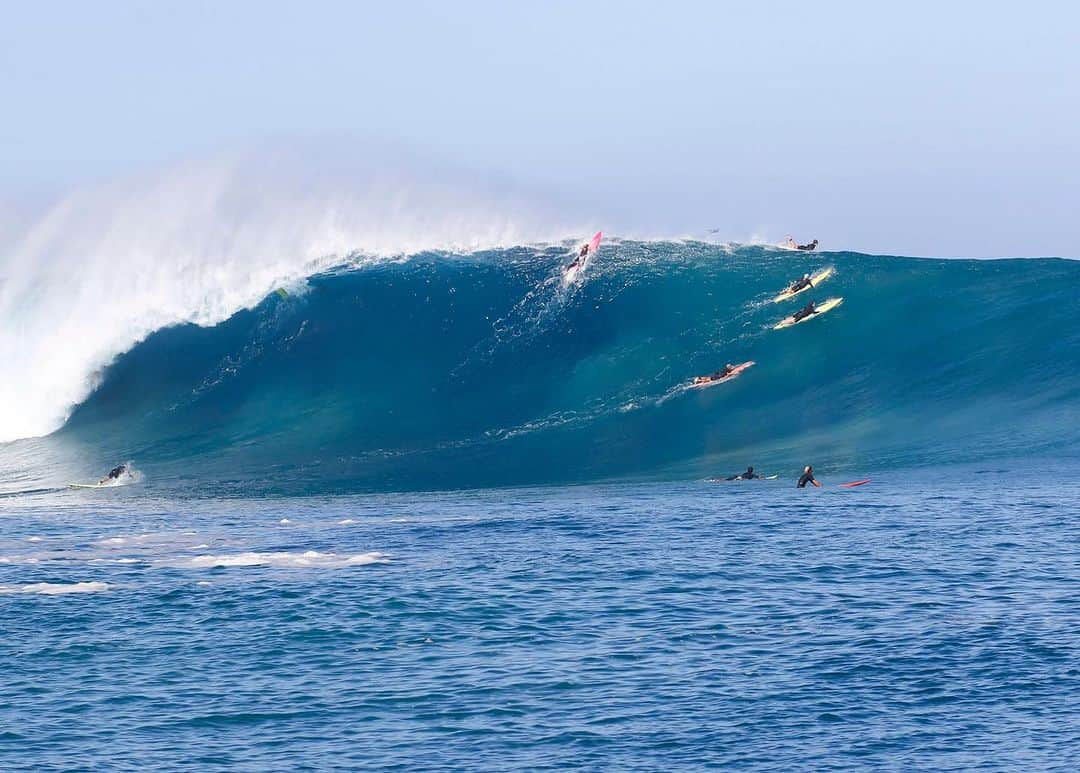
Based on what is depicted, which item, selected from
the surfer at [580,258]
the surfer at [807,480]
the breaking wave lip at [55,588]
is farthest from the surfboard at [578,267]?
the breaking wave lip at [55,588]

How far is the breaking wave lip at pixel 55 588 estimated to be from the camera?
23.2 m

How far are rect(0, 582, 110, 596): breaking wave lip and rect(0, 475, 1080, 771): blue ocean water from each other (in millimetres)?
109

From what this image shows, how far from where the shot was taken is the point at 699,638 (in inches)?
769

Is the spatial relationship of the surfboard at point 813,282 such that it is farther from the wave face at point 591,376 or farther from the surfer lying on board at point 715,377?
the surfer lying on board at point 715,377

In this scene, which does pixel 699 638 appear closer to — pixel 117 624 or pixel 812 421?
pixel 117 624

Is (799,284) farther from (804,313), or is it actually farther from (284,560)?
(284,560)

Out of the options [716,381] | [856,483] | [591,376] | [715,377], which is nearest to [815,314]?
[715,377]

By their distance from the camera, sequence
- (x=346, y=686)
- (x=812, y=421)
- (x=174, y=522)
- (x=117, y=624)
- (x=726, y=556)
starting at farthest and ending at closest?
(x=812, y=421) < (x=174, y=522) < (x=726, y=556) < (x=117, y=624) < (x=346, y=686)

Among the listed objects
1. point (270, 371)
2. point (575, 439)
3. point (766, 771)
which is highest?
point (270, 371)

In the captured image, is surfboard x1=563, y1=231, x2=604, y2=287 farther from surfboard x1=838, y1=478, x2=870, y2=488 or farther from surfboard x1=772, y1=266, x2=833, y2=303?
surfboard x1=838, y1=478, x2=870, y2=488

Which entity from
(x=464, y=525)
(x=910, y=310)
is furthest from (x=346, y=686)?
(x=910, y=310)

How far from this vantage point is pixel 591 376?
40.8 metres

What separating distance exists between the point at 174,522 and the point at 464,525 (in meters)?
6.49

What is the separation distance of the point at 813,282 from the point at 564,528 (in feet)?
65.7
